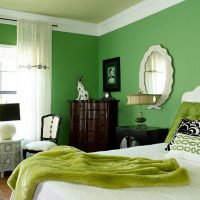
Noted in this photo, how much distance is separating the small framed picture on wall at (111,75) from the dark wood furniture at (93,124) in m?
0.38

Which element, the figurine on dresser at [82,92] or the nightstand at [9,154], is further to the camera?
the figurine on dresser at [82,92]

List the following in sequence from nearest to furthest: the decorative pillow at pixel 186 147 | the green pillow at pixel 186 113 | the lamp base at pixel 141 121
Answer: the decorative pillow at pixel 186 147, the green pillow at pixel 186 113, the lamp base at pixel 141 121

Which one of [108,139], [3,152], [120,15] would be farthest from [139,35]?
[3,152]

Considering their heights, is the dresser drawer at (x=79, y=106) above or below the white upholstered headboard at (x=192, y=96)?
below

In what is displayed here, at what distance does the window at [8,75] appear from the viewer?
14.8ft

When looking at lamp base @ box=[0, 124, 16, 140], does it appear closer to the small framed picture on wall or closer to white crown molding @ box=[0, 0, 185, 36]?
white crown molding @ box=[0, 0, 185, 36]

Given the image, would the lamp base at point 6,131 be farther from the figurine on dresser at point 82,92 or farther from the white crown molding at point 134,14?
the white crown molding at point 134,14

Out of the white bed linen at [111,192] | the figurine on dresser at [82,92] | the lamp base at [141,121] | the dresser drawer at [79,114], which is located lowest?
the white bed linen at [111,192]

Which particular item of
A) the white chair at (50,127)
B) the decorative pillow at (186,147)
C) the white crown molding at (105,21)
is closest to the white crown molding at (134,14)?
the white crown molding at (105,21)

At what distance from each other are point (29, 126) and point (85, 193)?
3254mm

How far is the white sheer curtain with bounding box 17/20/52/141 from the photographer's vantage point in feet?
14.6

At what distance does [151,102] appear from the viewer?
3.65m

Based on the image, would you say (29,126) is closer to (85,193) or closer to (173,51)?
(173,51)

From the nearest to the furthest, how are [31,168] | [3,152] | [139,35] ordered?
[31,168], [3,152], [139,35]
